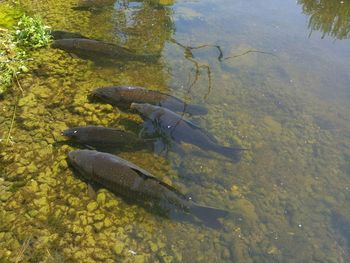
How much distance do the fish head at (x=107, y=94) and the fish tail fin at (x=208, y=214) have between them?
2.31 m

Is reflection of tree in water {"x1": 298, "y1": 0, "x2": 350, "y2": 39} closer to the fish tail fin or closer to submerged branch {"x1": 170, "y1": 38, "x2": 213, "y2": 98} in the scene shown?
submerged branch {"x1": 170, "y1": 38, "x2": 213, "y2": 98}

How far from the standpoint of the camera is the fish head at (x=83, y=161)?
14.1ft

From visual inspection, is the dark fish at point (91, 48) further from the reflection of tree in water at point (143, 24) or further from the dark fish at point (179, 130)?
the dark fish at point (179, 130)

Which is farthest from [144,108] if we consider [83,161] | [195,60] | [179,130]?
[195,60]

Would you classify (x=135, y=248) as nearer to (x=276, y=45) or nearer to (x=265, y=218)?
(x=265, y=218)

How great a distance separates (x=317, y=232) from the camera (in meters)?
4.39

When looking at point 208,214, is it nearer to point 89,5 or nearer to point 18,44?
point 18,44

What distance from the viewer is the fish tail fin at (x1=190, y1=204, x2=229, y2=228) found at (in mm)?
4184

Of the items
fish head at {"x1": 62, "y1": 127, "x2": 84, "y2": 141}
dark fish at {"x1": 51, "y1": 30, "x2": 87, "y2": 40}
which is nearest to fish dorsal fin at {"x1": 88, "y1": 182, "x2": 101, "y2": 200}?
fish head at {"x1": 62, "y1": 127, "x2": 84, "y2": 141}

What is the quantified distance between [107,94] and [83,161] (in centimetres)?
157

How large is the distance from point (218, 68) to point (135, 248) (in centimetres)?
438

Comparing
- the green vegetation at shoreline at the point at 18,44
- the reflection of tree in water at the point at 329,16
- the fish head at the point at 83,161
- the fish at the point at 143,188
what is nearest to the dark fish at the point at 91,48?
the green vegetation at shoreline at the point at 18,44

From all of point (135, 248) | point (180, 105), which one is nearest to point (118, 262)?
point (135, 248)

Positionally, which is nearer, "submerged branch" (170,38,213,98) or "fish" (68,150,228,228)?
"fish" (68,150,228,228)
